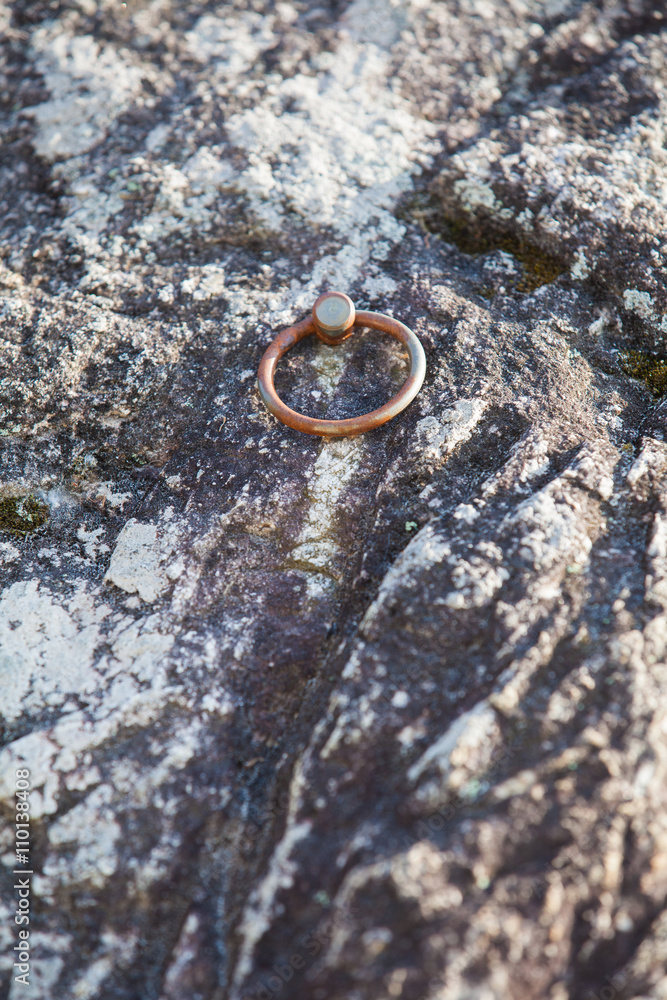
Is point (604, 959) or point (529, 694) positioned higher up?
point (529, 694)

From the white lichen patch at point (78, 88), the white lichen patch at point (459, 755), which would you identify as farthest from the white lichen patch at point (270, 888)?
the white lichen patch at point (78, 88)

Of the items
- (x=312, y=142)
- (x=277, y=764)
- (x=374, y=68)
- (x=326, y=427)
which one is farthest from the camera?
(x=374, y=68)

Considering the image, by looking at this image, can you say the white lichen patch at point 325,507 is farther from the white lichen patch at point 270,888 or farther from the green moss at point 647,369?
Result: the green moss at point 647,369

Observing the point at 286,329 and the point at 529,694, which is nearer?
the point at 529,694

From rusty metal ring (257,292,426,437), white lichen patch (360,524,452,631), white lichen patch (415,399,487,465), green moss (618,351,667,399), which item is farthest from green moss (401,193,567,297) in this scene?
white lichen patch (360,524,452,631)

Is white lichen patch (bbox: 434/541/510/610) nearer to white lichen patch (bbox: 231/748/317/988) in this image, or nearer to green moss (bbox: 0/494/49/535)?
white lichen patch (bbox: 231/748/317/988)

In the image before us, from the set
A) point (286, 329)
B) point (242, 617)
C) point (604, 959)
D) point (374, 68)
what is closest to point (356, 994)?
point (604, 959)

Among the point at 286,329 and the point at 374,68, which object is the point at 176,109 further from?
the point at 286,329

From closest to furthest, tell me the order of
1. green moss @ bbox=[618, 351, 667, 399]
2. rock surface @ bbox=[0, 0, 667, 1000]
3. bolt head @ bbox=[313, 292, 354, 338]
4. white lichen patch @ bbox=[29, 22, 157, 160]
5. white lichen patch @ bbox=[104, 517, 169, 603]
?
1. rock surface @ bbox=[0, 0, 667, 1000]
2. white lichen patch @ bbox=[104, 517, 169, 603]
3. bolt head @ bbox=[313, 292, 354, 338]
4. green moss @ bbox=[618, 351, 667, 399]
5. white lichen patch @ bbox=[29, 22, 157, 160]

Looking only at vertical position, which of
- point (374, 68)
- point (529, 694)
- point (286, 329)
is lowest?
point (529, 694)
